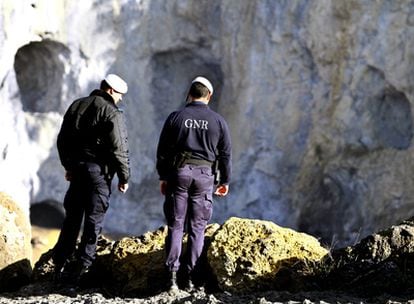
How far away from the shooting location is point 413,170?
14.0 metres

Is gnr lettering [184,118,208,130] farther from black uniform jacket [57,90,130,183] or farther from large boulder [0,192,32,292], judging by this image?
large boulder [0,192,32,292]

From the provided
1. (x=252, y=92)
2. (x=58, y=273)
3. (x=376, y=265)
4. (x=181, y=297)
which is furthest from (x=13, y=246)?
(x=252, y=92)

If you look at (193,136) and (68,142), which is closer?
(193,136)

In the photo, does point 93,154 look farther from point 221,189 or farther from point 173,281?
point 173,281

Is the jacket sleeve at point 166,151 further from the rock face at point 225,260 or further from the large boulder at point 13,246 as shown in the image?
the large boulder at point 13,246

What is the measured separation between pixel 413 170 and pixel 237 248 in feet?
29.5

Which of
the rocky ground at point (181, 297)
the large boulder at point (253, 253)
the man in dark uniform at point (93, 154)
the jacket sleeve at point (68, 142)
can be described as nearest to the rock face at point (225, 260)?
the large boulder at point (253, 253)

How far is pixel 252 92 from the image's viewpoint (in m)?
16.3

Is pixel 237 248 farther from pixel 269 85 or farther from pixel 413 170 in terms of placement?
pixel 269 85

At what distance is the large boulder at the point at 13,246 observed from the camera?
665 centimetres

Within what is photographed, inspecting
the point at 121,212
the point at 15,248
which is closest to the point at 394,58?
the point at 121,212

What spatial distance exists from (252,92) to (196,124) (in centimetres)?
1094

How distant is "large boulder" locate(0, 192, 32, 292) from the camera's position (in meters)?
6.65

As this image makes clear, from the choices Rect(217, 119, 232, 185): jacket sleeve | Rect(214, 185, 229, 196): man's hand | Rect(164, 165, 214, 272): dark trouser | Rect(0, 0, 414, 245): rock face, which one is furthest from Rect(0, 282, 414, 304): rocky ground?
Rect(0, 0, 414, 245): rock face
